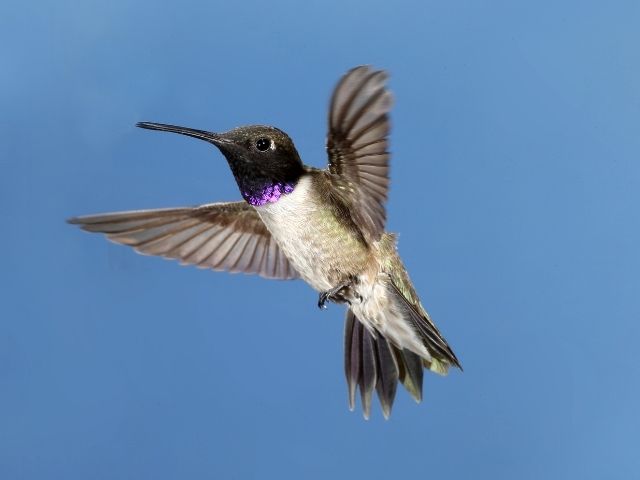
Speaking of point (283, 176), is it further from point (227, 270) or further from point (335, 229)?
point (227, 270)

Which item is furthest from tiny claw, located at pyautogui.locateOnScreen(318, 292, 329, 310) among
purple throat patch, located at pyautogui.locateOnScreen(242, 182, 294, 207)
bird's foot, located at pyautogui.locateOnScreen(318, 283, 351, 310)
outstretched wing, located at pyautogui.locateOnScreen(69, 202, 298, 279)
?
outstretched wing, located at pyautogui.locateOnScreen(69, 202, 298, 279)

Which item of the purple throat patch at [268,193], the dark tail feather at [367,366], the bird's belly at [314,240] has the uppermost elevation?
the purple throat patch at [268,193]

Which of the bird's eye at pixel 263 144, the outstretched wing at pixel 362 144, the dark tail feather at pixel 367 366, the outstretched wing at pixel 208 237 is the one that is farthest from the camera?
the dark tail feather at pixel 367 366

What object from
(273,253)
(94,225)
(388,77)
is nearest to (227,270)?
(273,253)

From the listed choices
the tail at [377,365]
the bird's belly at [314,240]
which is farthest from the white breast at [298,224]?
the tail at [377,365]

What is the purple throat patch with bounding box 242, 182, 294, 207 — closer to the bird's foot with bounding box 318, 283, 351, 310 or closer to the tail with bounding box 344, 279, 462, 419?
the bird's foot with bounding box 318, 283, 351, 310

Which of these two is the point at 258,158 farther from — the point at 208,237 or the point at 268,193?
the point at 208,237

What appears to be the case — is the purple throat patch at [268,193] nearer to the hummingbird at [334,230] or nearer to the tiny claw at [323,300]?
the hummingbird at [334,230]
